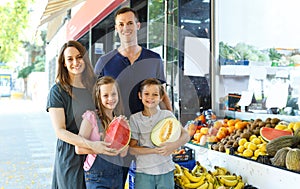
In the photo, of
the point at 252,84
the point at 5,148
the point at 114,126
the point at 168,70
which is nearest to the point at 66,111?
the point at 114,126

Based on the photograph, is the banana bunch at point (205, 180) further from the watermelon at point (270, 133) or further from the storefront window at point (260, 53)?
the storefront window at point (260, 53)

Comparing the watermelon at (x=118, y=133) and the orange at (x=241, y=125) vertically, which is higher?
the watermelon at (x=118, y=133)

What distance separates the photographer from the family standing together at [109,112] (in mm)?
2121

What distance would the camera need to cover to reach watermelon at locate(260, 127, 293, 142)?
9.97 ft

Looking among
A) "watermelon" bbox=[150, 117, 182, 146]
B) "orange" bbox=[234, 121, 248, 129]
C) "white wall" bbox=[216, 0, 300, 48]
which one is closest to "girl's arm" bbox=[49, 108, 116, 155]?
"watermelon" bbox=[150, 117, 182, 146]

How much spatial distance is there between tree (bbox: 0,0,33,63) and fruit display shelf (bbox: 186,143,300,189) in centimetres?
965

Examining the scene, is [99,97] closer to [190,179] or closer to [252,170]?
[190,179]

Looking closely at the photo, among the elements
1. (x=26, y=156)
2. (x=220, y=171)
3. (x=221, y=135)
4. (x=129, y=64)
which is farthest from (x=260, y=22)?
(x=26, y=156)

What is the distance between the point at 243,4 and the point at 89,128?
4.15 meters

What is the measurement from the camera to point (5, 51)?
13430 millimetres

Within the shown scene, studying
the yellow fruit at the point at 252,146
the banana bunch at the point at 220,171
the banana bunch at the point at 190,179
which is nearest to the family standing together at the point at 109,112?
the banana bunch at the point at 190,179

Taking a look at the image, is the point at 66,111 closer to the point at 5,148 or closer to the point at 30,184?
the point at 30,184

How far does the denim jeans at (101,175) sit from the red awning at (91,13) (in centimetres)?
360

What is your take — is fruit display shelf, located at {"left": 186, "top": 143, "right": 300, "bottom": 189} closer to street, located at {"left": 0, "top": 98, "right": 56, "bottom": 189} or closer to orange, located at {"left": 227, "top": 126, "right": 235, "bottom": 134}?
orange, located at {"left": 227, "top": 126, "right": 235, "bottom": 134}
